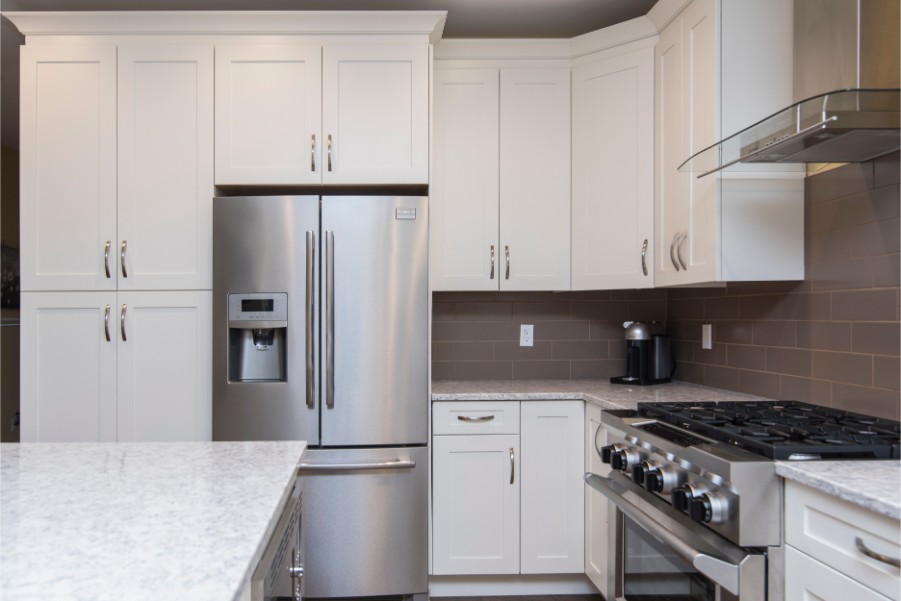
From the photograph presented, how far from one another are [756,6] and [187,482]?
90.4 inches

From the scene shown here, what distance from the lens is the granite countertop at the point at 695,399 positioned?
3.95 ft

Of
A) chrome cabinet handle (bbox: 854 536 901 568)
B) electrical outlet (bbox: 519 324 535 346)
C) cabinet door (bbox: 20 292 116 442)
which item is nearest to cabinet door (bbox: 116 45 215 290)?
cabinet door (bbox: 20 292 116 442)

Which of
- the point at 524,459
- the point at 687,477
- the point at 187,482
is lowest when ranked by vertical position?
the point at 524,459

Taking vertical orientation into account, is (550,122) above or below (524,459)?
above

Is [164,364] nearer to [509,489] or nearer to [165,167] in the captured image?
[165,167]

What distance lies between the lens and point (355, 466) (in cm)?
244

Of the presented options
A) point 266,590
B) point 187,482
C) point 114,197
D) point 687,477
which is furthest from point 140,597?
point 114,197

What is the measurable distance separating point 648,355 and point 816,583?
160 centimetres

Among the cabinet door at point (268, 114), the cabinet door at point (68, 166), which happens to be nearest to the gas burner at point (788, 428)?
the cabinet door at point (268, 114)

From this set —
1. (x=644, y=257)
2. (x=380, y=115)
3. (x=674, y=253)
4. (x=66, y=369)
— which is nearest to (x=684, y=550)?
(x=674, y=253)

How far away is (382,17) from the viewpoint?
99.7 inches

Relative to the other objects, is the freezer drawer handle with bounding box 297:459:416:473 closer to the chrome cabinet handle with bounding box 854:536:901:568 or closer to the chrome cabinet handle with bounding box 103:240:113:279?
the chrome cabinet handle with bounding box 103:240:113:279

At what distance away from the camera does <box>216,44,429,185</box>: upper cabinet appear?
255 centimetres

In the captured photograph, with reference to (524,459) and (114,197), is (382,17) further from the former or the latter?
(524,459)
